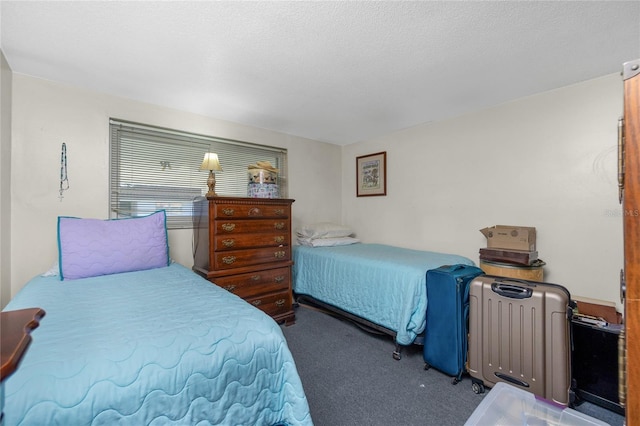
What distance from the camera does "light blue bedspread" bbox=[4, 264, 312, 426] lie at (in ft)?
2.31

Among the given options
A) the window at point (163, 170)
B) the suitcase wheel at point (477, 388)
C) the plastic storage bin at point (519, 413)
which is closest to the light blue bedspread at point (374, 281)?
the suitcase wheel at point (477, 388)

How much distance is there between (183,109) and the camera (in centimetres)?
273

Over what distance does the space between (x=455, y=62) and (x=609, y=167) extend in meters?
1.43

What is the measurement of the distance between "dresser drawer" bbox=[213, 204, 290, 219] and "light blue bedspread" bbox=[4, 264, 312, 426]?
114 centimetres

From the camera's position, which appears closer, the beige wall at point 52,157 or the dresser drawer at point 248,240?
the beige wall at point 52,157

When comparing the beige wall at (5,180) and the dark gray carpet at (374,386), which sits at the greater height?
the beige wall at (5,180)

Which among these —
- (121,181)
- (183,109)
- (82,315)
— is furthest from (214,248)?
(183,109)

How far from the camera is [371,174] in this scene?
379 cm

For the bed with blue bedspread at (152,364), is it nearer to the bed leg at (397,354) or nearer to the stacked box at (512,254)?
the bed leg at (397,354)

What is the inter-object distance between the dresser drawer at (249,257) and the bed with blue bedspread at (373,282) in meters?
0.43

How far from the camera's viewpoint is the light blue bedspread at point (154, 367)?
2.31ft

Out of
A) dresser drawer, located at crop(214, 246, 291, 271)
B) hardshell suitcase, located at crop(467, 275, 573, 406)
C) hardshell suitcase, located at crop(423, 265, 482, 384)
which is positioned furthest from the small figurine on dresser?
hardshell suitcase, located at crop(467, 275, 573, 406)

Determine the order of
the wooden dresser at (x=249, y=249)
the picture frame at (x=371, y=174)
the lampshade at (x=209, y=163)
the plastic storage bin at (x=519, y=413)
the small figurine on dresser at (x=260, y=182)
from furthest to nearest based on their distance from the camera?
the picture frame at (x=371, y=174) → the small figurine on dresser at (x=260, y=182) → the lampshade at (x=209, y=163) → the wooden dresser at (x=249, y=249) → the plastic storage bin at (x=519, y=413)

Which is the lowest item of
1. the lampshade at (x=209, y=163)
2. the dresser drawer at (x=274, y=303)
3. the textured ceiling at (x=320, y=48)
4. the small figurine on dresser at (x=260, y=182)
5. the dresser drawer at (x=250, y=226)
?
the dresser drawer at (x=274, y=303)
